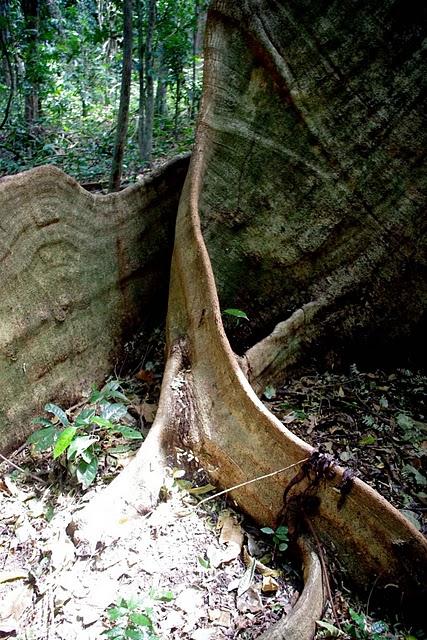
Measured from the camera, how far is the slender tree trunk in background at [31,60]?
25.5 feet

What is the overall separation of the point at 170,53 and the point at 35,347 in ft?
19.1

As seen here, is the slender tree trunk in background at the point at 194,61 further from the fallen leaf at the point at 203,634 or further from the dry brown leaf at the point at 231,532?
the fallen leaf at the point at 203,634

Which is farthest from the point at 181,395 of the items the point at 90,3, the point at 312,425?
the point at 90,3

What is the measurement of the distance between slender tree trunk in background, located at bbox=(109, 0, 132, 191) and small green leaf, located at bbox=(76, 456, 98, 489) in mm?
2978

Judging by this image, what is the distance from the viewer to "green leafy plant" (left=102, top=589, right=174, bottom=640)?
2029 millimetres

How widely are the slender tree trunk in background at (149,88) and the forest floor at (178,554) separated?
455 centimetres

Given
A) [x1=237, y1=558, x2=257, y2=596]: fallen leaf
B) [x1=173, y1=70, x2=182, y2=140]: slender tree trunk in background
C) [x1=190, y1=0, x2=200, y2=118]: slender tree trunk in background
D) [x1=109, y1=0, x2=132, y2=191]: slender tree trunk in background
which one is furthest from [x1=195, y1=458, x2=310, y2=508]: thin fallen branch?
Answer: [x1=190, y1=0, x2=200, y2=118]: slender tree trunk in background

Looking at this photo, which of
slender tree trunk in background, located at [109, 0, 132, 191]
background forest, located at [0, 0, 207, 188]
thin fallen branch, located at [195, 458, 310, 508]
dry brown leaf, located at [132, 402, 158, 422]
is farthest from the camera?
background forest, located at [0, 0, 207, 188]

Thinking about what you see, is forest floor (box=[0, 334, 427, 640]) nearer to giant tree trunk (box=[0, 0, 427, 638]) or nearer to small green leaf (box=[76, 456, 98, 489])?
small green leaf (box=[76, 456, 98, 489])

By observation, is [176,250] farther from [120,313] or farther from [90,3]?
[90,3]

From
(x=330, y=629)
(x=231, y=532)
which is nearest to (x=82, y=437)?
(x=231, y=532)

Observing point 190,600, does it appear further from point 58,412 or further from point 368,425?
point 368,425

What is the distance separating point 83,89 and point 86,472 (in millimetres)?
9414

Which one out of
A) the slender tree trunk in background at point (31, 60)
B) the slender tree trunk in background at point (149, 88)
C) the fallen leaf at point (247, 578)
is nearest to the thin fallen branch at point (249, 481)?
the fallen leaf at point (247, 578)
